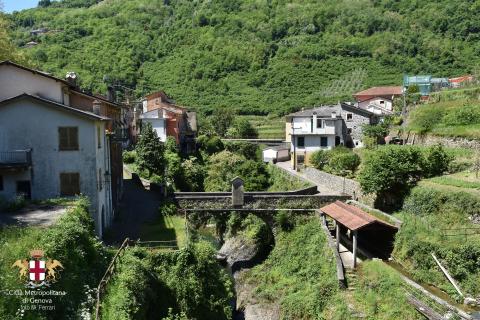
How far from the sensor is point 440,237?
25.6 metres

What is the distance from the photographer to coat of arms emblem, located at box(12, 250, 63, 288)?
49.1 ft

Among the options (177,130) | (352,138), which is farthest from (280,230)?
(177,130)

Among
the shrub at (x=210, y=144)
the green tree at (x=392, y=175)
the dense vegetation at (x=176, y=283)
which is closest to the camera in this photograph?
the dense vegetation at (x=176, y=283)

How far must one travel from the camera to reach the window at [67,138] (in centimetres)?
2694

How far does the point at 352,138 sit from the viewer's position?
62.3 m

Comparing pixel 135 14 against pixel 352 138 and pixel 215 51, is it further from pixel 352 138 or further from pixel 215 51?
pixel 352 138

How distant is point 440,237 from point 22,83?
23.9 metres

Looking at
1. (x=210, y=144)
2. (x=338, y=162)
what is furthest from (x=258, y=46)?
(x=338, y=162)

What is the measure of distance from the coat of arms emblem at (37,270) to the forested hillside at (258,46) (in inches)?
3475

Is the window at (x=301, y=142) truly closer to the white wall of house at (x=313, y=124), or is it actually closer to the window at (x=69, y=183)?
the white wall of house at (x=313, y=124)

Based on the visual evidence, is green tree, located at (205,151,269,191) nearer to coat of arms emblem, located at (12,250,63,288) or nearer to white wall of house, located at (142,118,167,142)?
white wall of house, located at (142,118,167,142)

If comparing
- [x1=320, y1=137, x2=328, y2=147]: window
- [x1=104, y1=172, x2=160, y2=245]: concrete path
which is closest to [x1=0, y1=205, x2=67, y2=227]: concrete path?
[x1=104, y1=172, x2=160, y2=245]: concrete path

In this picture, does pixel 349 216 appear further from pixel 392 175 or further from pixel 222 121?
pixel 222 121

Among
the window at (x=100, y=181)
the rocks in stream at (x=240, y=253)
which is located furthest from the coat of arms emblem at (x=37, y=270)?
the rocks in stream at (x=240, y=253)
